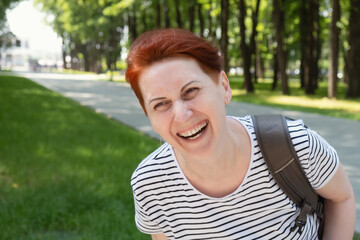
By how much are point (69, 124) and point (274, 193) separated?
888cm

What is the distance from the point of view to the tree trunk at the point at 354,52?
17938 millimetres

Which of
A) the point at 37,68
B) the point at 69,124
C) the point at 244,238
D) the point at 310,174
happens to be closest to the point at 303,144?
the point at 310,174

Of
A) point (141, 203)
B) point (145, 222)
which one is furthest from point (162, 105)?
point (145, 222)

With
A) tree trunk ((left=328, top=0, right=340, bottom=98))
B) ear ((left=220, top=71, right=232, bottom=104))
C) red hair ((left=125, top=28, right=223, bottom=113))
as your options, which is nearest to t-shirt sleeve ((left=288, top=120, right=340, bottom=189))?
ear ((left=220, top=71, right=232, bottom=104))

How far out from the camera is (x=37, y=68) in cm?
7131

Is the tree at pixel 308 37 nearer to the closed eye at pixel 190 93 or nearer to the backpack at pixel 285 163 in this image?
the backpack at pixel 285 163

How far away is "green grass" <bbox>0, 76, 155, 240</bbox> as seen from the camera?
4.31 meters

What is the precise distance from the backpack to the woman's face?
18cm

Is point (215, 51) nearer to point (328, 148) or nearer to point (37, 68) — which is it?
point (328, 148)

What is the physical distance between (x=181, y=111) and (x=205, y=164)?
9.9 inches

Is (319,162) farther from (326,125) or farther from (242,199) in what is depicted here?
(326,125)

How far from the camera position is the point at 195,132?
5.95ft

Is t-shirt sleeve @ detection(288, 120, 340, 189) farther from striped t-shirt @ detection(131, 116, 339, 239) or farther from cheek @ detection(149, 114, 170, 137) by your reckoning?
cheek @ detection(149, 114, 170, 137)

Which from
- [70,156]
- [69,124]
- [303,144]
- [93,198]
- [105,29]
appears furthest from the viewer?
[105,29]
